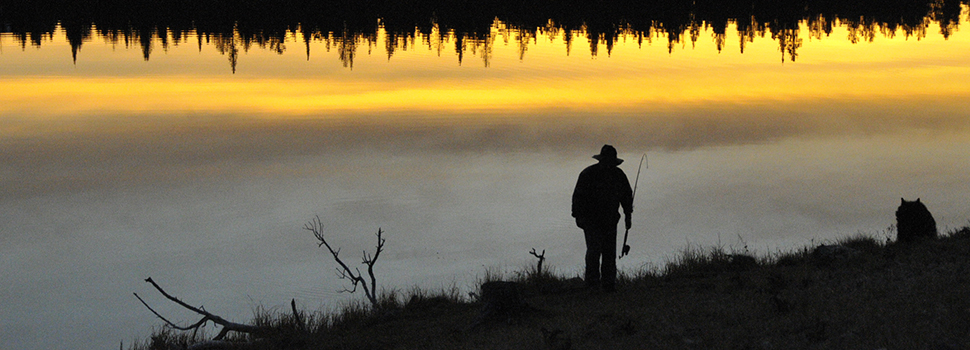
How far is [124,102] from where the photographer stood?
40500 mm

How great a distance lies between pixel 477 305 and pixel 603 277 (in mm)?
1899

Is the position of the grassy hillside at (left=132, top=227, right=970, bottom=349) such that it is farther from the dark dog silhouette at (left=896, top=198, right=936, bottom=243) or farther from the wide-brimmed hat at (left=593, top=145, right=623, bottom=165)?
the wide-brimmed hat at (left=593, top=145, right=623, bottom=165)

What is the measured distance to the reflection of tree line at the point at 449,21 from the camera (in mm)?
65062

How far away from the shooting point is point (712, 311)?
34.7 feet

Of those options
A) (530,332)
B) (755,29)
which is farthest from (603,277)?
(755,29)

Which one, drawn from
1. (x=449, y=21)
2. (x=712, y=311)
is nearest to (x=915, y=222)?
(x=712, y=311)

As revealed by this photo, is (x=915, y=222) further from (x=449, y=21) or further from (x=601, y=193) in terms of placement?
(x=449, y=21)

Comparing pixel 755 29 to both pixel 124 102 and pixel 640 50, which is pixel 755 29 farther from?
pixel 124 102

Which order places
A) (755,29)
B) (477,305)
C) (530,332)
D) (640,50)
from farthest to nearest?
(755,29)
(640,50)
(477,305)
(530,332)

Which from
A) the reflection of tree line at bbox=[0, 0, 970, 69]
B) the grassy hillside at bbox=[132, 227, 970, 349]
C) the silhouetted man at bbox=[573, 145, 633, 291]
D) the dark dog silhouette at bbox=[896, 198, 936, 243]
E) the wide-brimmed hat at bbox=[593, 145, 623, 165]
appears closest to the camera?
the grassy hillside at bbox=[132, 227, 970, 349]

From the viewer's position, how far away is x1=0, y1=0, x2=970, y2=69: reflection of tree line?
213 feet

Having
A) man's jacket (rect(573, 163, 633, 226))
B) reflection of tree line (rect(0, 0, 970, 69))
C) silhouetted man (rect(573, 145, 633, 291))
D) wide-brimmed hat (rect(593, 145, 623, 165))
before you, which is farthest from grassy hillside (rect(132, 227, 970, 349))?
reflection of tree line (rect(0, 0, 970, 69))

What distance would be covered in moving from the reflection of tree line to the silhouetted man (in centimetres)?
4329

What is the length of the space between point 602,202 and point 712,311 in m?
2.00
